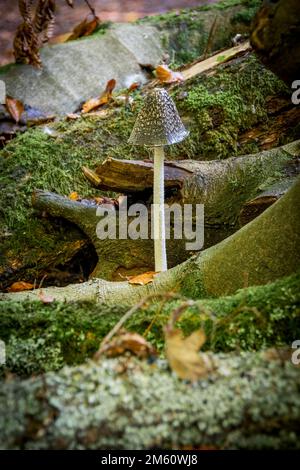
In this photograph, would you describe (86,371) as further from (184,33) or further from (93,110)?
(184,33)

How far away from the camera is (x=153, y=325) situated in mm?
1784

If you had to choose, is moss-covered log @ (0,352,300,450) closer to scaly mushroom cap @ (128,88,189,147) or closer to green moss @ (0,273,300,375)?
green moss @ (0,273,300,375)

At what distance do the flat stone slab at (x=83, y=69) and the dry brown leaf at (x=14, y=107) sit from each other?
1.00 ft

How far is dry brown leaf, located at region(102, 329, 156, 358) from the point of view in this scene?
146cm

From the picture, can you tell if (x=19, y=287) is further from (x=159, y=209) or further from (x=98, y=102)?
(x=98, y=102)

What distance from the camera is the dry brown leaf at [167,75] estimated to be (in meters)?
4.63

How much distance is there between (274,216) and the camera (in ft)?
7.18

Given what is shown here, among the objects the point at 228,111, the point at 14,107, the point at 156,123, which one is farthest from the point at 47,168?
the point at 228,111

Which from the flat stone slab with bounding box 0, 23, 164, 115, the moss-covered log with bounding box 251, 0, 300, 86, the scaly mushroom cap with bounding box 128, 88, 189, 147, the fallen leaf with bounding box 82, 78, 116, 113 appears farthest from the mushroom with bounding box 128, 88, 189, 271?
the flat stone slab with bounding box 0, 23, 164, 115

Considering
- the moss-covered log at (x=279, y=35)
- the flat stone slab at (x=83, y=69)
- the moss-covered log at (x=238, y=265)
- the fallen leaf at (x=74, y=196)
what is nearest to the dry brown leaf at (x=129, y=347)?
the moss-covered log at (x=238, y=265)

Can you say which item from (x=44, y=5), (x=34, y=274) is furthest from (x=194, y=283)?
(x=44, y=5)

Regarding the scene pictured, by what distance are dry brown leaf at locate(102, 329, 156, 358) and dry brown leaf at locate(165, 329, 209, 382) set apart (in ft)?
0.29

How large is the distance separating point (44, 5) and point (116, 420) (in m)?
5.18
